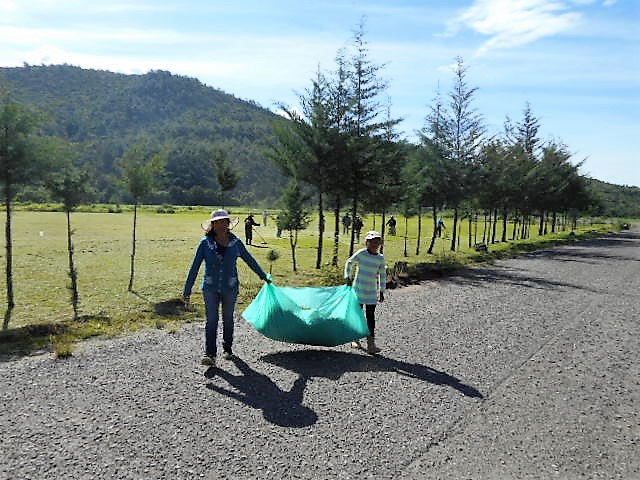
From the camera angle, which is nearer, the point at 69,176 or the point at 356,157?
the point at 69,176

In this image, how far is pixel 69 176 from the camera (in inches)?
506

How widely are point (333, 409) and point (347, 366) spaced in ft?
4.81

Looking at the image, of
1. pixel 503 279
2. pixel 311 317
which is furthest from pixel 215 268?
pixel 503 279

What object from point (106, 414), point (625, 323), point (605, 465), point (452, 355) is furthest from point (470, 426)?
point (625, 323)

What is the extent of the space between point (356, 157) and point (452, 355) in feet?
33.1

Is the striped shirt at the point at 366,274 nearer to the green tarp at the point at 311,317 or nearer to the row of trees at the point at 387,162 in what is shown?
the green tarp at the point at 311,317

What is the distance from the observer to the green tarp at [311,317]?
7207mm

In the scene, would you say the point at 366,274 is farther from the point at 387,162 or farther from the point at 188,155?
the point at 188,155

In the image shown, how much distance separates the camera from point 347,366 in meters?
6.85

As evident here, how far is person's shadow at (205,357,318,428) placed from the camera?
5141 millimetres

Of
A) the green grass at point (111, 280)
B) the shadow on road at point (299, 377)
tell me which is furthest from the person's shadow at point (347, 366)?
the green grass at point (111, 280)

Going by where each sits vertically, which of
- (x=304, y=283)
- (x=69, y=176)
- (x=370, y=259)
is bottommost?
(x=304, y=283)

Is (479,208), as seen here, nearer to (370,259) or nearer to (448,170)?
(448,170)

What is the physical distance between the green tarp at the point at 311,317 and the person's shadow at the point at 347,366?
0.71 ft
